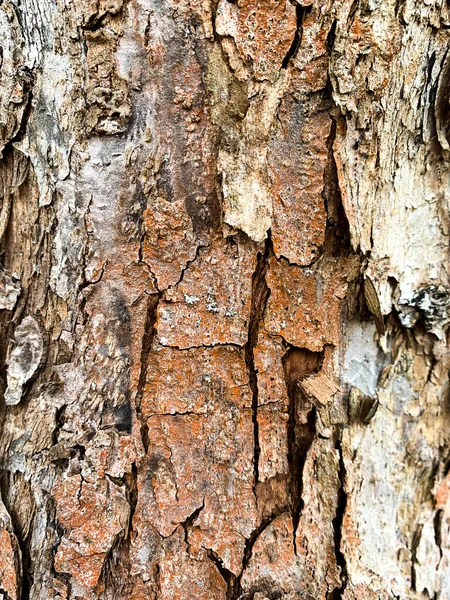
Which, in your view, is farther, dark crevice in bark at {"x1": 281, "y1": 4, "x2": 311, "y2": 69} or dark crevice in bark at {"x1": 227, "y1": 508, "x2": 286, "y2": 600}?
dark crevice in bark at {"x1": 227, "y1": 508, "x2": 286, "y2": 600}

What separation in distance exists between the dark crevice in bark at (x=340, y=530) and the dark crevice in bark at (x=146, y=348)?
36 centimetres

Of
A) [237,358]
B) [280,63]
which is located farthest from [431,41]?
[237,358]

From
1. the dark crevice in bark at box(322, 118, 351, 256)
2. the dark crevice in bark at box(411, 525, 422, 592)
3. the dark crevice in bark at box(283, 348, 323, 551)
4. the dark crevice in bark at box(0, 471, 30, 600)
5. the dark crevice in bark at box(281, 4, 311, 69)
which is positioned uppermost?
the dark crevice in bark at box(281, 4, 311, 69)

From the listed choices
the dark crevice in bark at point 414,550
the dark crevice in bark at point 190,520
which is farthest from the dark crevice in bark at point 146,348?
the dark crevice in bark at point 414,550

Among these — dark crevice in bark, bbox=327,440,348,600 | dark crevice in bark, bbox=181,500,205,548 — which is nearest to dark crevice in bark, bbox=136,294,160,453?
dark crevice in bark, bbox=181,500,205,548

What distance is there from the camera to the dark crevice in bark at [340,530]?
87 centimetres

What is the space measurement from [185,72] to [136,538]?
817mm

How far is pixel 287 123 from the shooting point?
0.82 m

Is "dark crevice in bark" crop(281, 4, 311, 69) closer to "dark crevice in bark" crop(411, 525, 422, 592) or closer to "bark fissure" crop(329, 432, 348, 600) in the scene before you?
"bark fissure" crop(329, 432, 348, 600)

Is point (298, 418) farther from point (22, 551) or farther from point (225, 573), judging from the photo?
point (22, 551)

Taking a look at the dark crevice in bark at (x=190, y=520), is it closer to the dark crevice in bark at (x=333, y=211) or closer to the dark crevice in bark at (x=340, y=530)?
Answer: the dark crevice in bark at (x=340, y=530)

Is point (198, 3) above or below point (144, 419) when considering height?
above

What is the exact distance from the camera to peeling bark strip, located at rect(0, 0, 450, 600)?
81cm

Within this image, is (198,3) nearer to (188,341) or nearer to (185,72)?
(185,72)
